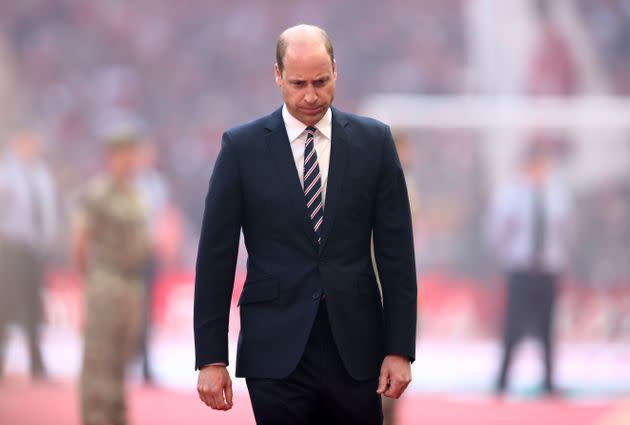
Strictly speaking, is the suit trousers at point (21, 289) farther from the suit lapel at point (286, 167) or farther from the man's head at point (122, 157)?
the suit lapel at point (286, 167)

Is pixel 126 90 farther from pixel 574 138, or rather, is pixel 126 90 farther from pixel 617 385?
pixel 617 385

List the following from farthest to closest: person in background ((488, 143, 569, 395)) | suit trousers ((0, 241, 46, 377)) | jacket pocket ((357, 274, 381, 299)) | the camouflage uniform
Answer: suit trousers ((0, 241, 46, 377)) < person in background ((488, 143, 569, 395)) < the camouflage uniform < jacket pocket ((357, 274, 381, 299))

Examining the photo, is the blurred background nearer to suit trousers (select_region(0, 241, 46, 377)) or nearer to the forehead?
suit trousers (select_region(0, 241, 46, 377))

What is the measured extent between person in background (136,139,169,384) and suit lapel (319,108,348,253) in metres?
5.65

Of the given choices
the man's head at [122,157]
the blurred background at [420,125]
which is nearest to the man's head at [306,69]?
the man's head at [122,157]

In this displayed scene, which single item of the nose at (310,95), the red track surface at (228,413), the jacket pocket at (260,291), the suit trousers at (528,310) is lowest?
the red track surface at (228,413)

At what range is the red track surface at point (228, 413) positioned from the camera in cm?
657

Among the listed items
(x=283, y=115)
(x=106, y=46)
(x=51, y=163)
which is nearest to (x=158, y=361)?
(x=51, y=163)

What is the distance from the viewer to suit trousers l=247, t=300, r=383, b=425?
2.63 m

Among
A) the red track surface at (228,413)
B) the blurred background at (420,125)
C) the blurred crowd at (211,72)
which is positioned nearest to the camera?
the red track surface at (228,413)

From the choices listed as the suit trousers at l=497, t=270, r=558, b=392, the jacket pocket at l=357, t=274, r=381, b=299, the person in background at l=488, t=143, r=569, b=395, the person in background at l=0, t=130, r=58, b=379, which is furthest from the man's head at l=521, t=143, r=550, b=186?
the jacket pocket at l=357, t=274, r=381, b=299

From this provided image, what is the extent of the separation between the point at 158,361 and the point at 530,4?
3.63m

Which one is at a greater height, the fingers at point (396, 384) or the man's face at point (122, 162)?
the man's face at point (122, 162)

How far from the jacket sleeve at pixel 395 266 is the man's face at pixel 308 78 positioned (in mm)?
236
